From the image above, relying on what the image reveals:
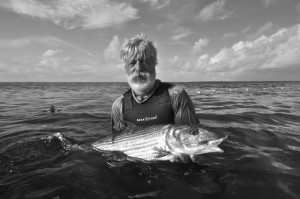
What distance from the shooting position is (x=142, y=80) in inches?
248

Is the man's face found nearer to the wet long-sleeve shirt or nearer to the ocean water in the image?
the wet long-sleeve shirt

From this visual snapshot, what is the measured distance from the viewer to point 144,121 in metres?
6.46

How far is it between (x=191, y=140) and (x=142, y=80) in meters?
2.26

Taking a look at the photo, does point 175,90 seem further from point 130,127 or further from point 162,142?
point 162,142

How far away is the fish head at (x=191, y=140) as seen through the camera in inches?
184

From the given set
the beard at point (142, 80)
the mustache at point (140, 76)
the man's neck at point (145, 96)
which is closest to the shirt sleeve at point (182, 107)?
the man's neck at point (145, 96)

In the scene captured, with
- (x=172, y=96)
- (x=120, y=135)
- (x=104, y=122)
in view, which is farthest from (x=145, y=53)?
(x=104, y=122)

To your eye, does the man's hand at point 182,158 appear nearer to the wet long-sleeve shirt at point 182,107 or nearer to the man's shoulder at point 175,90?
the wet long-sleeve shirt at point 182,107

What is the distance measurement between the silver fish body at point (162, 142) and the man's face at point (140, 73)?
1250mm

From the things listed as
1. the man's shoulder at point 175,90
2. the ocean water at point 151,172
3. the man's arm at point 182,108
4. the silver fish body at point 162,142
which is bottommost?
the ocean water at point 151,172

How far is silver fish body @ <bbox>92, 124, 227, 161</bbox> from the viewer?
476 cm

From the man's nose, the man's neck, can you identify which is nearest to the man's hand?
the man's neck

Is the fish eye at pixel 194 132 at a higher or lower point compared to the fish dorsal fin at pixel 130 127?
higher

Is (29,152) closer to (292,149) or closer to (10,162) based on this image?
(10,162)
